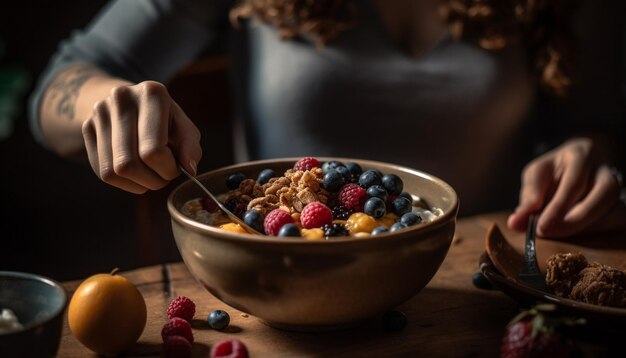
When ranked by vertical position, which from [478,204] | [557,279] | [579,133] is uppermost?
[557,279]

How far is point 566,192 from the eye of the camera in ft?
3.62

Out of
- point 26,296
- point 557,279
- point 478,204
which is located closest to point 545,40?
point 478,204

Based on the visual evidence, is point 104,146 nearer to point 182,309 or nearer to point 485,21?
point 182,309

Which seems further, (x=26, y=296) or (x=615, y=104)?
(x=615, y=104)

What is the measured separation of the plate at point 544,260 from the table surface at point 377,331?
0.15 feet

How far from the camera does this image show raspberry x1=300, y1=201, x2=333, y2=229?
77 centimetres

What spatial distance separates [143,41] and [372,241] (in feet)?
2.99

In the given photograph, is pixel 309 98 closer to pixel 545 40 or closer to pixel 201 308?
pixel 545 40

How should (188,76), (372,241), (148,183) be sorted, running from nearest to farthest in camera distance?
(372,241) → (148,183) → (188,76)

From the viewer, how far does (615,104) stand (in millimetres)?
1584

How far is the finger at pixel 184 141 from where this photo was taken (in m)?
0.82

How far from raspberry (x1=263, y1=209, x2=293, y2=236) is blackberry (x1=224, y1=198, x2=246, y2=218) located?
6 centimetres

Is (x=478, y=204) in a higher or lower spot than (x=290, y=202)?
lower

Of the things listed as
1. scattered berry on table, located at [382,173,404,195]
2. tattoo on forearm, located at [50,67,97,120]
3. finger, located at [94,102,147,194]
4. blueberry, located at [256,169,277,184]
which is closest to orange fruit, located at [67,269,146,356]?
finger, located at [94,102,147,194]
